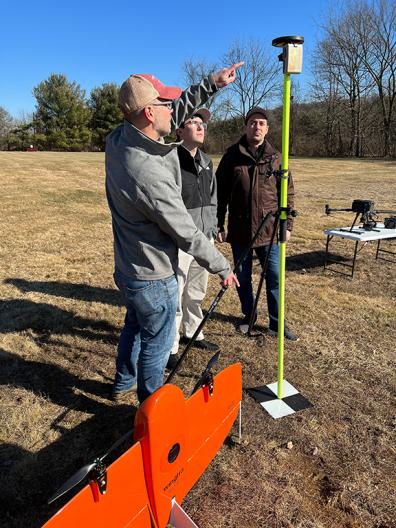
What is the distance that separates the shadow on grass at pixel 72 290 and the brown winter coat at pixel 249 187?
1.85 meters

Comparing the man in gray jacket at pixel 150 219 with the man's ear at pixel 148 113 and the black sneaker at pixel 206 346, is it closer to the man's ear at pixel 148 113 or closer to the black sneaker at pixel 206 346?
the man's ear at pixel 148 113

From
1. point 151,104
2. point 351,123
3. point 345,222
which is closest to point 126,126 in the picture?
point 151,104

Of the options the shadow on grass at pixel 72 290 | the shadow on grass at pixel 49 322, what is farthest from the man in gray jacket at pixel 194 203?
the shadow on grass at pixel 72 290

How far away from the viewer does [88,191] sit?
1411cm

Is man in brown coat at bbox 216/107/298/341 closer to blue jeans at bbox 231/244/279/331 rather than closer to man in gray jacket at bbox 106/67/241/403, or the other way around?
blue jeans at bbox 231/244/279/331

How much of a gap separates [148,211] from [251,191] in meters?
1.78

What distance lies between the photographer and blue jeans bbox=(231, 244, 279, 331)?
3766 millimetres

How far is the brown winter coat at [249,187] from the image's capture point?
3541 millimetres

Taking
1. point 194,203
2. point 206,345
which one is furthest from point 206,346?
point 194,203

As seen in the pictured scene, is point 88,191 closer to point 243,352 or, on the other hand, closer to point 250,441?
point 243,352

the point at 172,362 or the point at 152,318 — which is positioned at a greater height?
the point at 152,318

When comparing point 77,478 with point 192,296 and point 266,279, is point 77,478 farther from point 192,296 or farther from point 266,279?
point 266,279

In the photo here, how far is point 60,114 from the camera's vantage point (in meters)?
45.6

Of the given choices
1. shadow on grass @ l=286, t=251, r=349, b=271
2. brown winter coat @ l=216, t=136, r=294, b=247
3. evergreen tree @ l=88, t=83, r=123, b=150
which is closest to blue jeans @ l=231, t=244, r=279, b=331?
brown winter coat @ l=216, t=136, r=294, b=247
